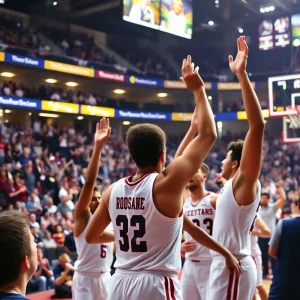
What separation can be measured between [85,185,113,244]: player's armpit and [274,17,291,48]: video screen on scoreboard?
24.0 m

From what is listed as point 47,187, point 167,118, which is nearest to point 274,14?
point 167,118

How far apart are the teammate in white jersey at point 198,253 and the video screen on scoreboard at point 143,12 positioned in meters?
16.5

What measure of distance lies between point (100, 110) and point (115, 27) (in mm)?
6312

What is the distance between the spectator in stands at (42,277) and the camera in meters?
8.70

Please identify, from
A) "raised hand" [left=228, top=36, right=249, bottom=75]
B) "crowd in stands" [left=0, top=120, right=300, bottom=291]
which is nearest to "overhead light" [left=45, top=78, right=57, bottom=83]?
"crowd in stands" [left=0, top=120, right=300, bottom=291]

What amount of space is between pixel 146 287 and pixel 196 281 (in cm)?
229

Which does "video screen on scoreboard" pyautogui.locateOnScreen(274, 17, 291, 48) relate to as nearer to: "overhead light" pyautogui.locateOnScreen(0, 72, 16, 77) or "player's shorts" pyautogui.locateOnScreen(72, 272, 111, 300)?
"overhead light" pyautogui.locateOnScreen(0, 72, 16, 77)

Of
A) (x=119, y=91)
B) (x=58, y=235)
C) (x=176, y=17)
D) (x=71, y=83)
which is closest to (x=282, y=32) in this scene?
(x=176, y=17)

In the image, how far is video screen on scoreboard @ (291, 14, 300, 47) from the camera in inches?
965

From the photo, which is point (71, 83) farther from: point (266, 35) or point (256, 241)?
point (256, 241)

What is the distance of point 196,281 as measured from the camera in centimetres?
480

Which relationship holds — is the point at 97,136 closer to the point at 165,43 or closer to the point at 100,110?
the point at 100,110

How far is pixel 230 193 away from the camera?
11.8ft

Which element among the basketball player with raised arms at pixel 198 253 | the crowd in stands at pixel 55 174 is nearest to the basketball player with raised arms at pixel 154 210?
the basketball player with raised arms at pixel 198 253
